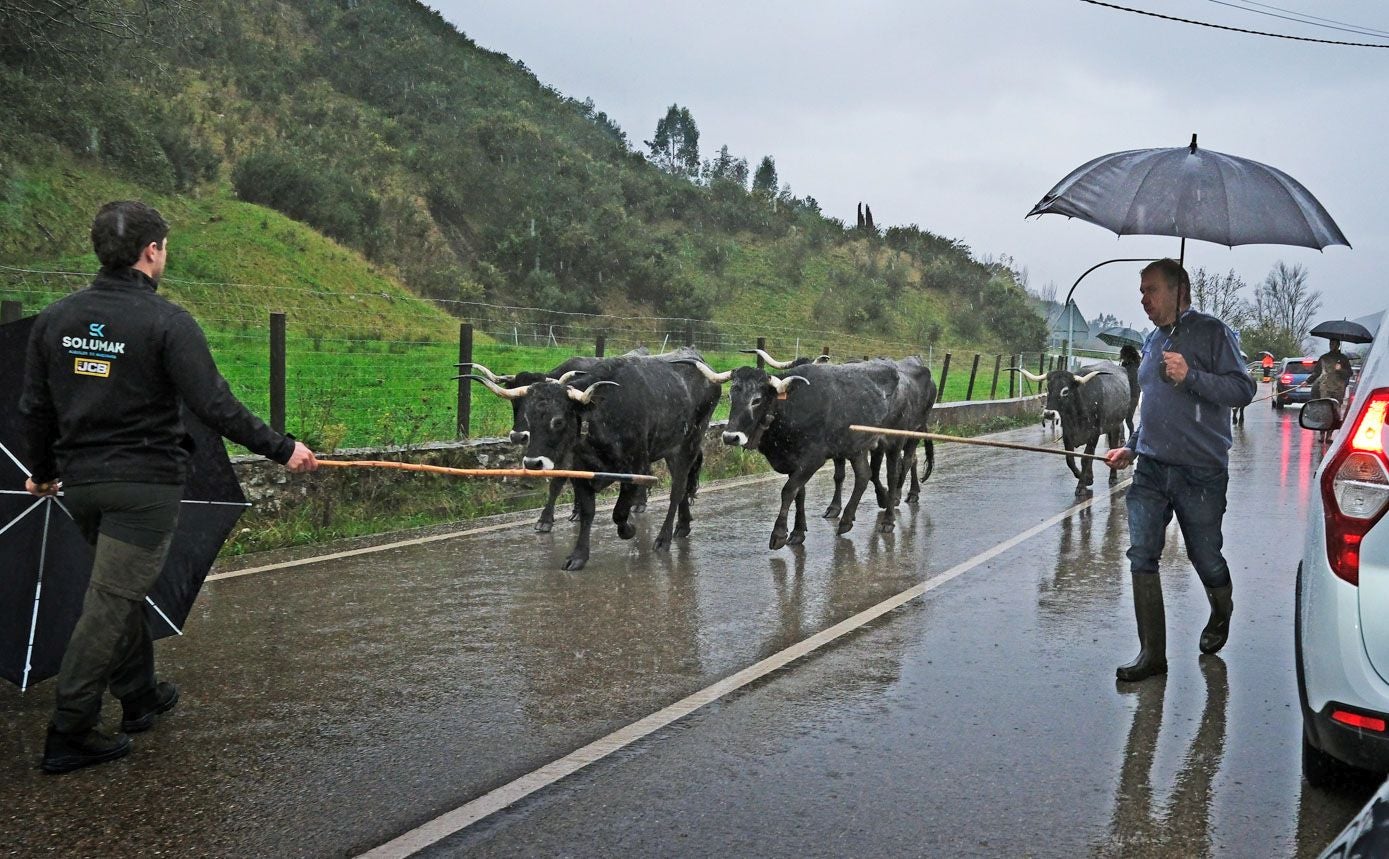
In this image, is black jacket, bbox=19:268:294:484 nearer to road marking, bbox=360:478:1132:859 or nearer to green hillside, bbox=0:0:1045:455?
road marking, bbox=360:478:1132:859

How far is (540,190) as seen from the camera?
52.4 meters

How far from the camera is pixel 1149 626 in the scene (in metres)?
6.22

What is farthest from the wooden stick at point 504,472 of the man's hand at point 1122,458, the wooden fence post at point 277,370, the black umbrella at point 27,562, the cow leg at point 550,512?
the wooden fence post at point 277,370

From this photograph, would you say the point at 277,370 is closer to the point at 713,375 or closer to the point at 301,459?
the point at 713,375

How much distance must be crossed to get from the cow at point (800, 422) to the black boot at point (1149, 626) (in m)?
4.19

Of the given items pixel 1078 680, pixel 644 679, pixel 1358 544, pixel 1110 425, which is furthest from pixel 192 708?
pixel 1110 425

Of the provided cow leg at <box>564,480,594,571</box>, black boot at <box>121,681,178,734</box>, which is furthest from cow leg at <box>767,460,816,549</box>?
black boot at <box>121,681,178,734</box>

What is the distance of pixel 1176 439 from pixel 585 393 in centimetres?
467

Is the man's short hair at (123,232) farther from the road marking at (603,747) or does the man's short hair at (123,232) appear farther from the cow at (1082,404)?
the cow at (1082,404)

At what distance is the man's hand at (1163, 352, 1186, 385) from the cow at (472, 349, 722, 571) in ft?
14.9

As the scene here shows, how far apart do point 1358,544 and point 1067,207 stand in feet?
10.6

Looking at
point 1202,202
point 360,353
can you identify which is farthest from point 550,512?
point 360,353

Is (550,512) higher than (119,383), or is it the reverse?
(119,383)

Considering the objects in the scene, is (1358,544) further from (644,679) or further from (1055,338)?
(1055,338)
